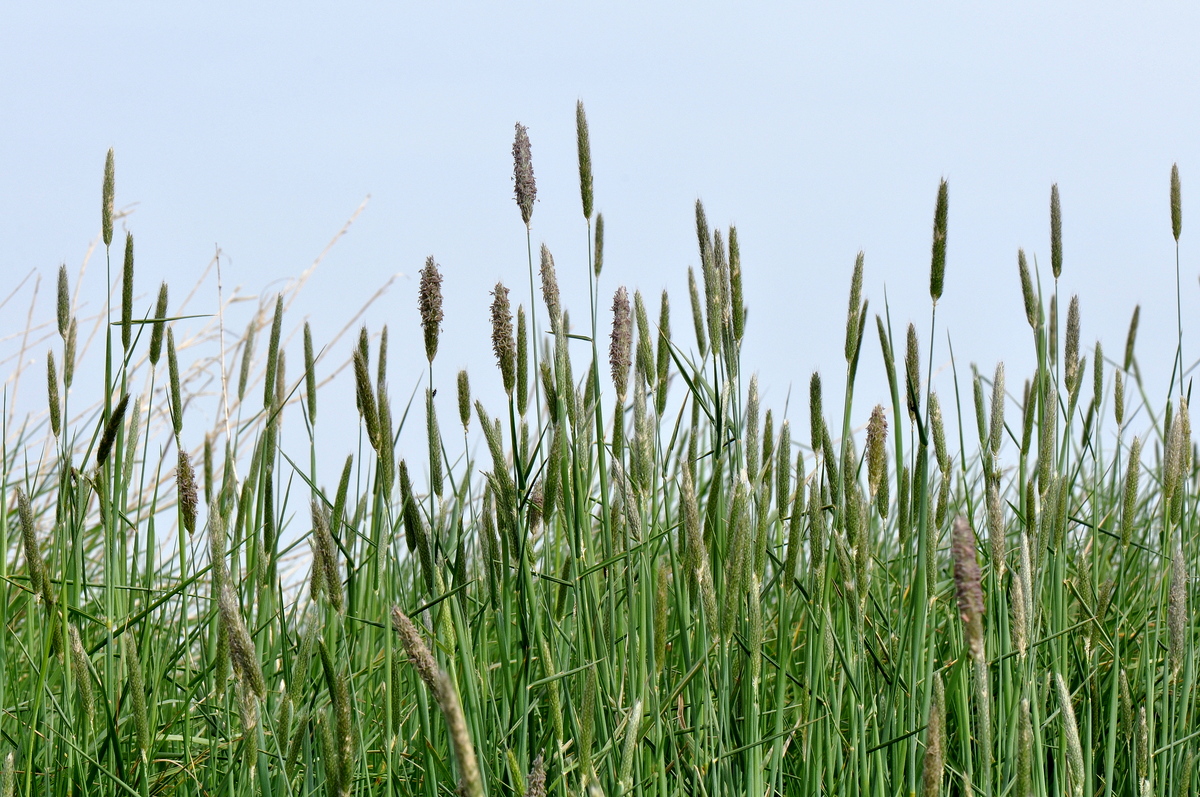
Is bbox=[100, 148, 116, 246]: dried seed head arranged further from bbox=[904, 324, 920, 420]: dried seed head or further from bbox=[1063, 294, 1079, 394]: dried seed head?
bbox=[1063, 294, 1079, 394]: dried seed head

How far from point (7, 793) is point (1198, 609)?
1707 millimetres

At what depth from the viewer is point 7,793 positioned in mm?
864

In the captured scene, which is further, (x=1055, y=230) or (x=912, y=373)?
(x=1055, y=230)

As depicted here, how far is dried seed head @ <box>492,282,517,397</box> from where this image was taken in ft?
3.34

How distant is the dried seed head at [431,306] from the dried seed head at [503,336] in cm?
5

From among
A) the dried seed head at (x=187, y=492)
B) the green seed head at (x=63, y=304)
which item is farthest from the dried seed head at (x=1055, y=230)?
the green seed head at (x=63, y=304)

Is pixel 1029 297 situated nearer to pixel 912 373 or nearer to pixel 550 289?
pixel 912 373

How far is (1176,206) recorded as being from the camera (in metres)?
1.62

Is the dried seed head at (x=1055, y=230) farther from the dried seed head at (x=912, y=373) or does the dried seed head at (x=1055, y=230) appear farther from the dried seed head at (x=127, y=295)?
the dried seed head at (x=127, y=295)

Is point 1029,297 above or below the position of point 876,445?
above

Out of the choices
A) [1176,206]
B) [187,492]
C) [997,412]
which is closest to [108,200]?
[187,492]

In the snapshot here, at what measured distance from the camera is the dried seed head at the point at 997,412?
115 cm

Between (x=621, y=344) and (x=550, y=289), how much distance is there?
136 millimetres

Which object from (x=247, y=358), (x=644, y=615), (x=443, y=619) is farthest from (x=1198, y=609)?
(x=247, y=358)
